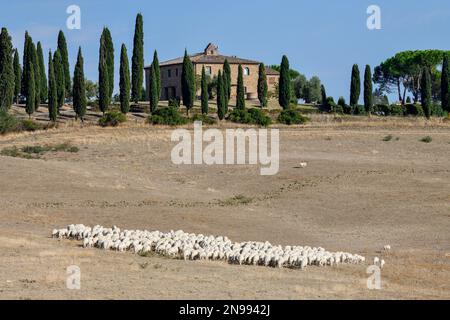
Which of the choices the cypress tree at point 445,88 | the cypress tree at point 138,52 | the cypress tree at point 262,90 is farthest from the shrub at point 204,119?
the cypress tree at point 445,88

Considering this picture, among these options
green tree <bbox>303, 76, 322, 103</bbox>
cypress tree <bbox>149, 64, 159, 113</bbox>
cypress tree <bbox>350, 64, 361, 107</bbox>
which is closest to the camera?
cypress tree <bbox>149, 64, 159, 113</bbox>

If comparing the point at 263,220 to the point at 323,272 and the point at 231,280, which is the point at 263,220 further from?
the point at 231,280

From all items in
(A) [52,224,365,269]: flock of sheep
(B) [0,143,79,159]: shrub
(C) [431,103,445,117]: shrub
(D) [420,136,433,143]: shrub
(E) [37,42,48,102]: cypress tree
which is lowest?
(A) [52,224,365,269]: flock of sheep

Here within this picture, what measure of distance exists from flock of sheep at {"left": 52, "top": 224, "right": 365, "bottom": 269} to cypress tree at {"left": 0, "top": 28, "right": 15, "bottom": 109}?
48.6 m

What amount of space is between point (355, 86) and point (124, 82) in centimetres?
2520

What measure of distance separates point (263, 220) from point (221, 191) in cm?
893

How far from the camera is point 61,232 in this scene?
3262cm

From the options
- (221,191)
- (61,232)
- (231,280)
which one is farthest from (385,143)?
(231,280)

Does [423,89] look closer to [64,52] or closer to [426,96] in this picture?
[426,96]

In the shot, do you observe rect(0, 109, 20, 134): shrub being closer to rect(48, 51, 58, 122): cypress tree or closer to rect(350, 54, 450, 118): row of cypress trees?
rect(48, 51, 58, 122): cypress tree

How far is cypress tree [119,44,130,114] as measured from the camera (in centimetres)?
8800

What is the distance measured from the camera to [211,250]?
2867cm

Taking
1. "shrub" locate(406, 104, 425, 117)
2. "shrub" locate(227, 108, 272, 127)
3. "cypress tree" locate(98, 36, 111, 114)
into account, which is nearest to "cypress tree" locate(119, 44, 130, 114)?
"cypress tree" locate(98, 36, 111, 114)

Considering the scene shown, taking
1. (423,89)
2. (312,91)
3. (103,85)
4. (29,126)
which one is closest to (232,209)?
(29,126)
